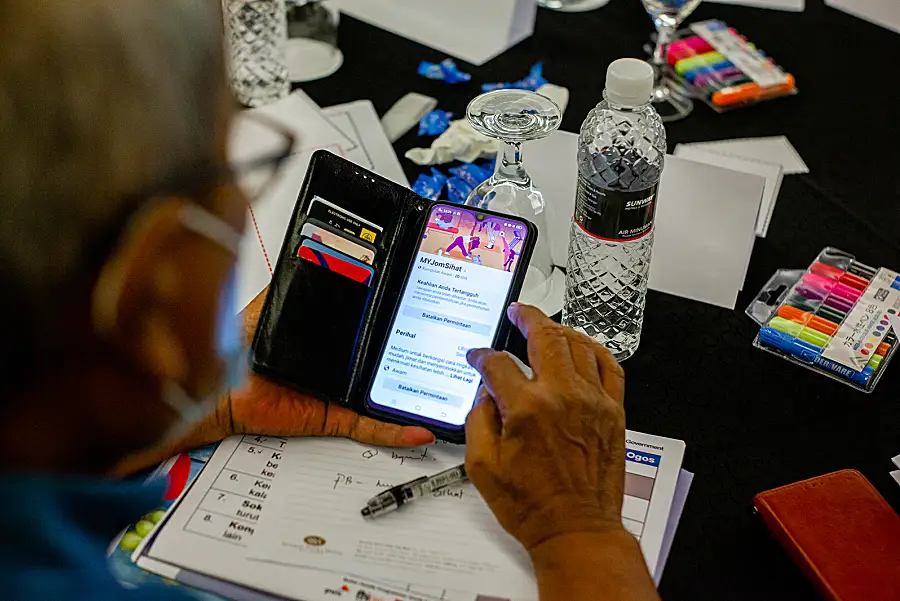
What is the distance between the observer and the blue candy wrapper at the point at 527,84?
133cm

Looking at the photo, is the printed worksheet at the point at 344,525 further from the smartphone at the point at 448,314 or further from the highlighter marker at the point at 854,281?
the highlighter marker at the point at 854,281

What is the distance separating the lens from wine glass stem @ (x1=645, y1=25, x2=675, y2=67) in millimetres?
1312

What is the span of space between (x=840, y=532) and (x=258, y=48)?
3.19 ft

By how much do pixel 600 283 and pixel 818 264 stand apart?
276 millimetres

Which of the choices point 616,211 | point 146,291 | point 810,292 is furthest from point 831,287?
point 146,291

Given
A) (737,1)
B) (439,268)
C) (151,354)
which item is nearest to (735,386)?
(439,268)

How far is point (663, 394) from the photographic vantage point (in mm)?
909

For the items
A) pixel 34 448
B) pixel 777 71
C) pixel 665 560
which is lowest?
pixel 665 560

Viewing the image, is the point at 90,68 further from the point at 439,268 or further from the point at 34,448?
the point at 439,268

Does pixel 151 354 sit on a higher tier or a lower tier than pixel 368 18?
higher

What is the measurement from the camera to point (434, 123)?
1240mm

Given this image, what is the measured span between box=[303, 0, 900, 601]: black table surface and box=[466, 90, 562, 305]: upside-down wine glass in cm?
14

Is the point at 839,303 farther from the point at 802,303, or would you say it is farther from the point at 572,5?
the point at 572,5

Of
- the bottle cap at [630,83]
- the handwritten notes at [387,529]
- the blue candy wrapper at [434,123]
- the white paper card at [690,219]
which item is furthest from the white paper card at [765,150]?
the handwritten notes at [387,529]
